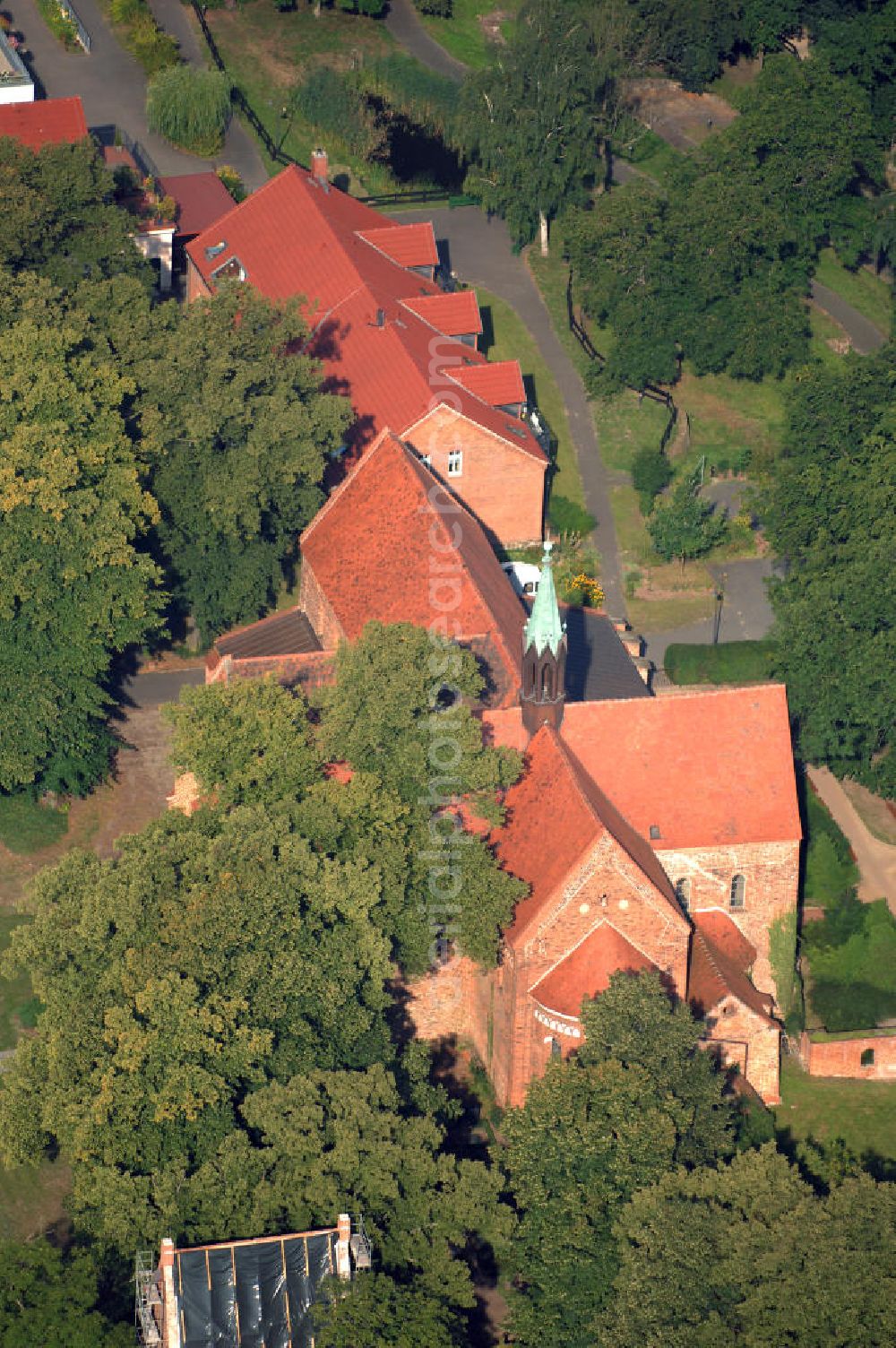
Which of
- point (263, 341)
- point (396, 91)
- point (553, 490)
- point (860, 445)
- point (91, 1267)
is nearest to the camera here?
point (91, 1267)

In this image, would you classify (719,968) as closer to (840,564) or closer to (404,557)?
(404,557)

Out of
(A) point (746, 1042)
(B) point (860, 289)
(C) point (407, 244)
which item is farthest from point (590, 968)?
(B) point (860, 289)

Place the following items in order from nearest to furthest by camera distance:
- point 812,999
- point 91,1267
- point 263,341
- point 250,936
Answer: point 91,1267 < point 250,936 < point 812,999 < point 263,341

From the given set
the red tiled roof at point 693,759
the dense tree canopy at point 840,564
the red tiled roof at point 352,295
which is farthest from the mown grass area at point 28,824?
the dense tree canopy at point 840,564

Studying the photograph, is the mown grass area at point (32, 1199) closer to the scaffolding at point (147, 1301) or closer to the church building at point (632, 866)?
the scaffolding at point (147, 1301)

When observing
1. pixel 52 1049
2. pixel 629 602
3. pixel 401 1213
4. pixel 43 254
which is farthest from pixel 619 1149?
pixel 43 254

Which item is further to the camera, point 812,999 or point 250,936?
point 812,999

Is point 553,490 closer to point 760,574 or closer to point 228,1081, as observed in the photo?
point 760,574
